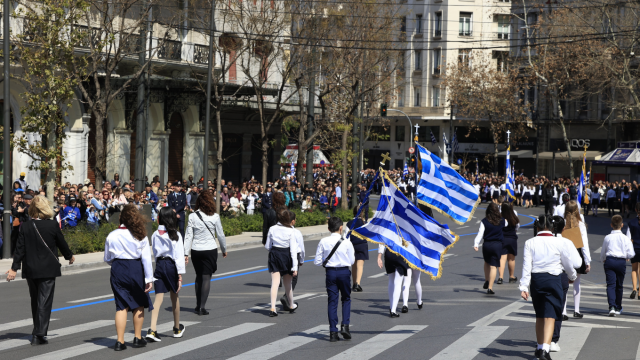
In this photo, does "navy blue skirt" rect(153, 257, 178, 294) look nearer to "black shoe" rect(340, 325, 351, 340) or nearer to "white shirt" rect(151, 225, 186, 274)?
"white shirt" rect(151, 225, 186, 274)

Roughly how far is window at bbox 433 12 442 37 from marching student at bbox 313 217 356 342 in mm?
63821

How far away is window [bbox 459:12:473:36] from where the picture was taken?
7007 cm

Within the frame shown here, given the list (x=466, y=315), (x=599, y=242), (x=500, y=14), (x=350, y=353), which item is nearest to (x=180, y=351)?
(x=350, y=353)

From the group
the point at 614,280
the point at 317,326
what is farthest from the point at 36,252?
→ the point at 614,280

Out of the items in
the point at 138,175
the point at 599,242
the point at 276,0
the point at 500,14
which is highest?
the point at 500,14

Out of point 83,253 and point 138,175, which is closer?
point 83,253

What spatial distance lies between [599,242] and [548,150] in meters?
38.6

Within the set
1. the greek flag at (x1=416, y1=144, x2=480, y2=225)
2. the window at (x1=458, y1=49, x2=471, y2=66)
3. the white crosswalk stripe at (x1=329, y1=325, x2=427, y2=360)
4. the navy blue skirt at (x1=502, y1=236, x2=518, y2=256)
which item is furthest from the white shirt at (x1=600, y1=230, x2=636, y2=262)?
the window at (x1=458, y1=49, x2=471, y2=66)

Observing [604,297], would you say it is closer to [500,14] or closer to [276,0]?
[276,0]

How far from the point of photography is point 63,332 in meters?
9.95

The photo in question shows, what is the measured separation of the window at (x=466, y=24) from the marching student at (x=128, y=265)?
64.5 metres

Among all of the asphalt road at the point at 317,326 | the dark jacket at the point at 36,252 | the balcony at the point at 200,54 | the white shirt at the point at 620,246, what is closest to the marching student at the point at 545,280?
the asphalt road at the point at 317,326

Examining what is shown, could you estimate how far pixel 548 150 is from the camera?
63.2 m

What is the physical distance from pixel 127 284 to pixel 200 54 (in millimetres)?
26044
